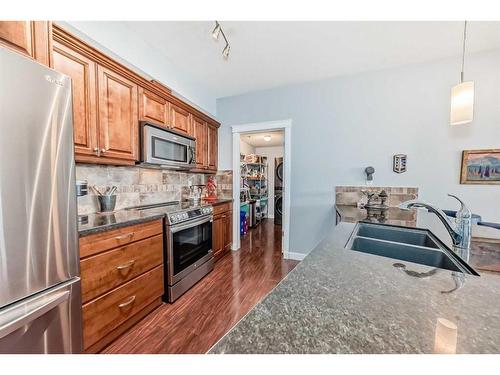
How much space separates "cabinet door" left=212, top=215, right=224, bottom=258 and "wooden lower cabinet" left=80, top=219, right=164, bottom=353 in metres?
1.01

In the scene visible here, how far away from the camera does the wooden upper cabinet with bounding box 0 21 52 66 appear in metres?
0.95

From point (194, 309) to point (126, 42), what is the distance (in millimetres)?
2607

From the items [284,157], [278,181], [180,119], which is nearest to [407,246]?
[284,157]

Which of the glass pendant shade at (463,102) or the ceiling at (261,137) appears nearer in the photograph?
the glass pendant shade at (463,102)

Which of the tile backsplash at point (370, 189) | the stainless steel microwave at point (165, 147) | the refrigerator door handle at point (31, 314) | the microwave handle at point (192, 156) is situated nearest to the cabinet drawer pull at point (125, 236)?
the refrigerator door handle at point (31, 314)

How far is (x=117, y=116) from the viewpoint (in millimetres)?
1762

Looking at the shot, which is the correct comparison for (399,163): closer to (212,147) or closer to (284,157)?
(284,157)

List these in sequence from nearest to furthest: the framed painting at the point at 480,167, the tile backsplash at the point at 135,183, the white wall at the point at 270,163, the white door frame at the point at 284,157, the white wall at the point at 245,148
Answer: the tile backsplash at the point at 135,183, the framed painting at the point at 480,167, the white door frame at the point at 284,157, the white wall at the point at 245,148, the white wall at the point at 270,163

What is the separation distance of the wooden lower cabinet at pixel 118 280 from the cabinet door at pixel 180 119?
1234mm

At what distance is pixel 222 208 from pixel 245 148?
3.36m

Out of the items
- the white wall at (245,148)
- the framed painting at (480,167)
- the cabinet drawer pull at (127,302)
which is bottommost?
the cabinet drawer pull at (127,302)

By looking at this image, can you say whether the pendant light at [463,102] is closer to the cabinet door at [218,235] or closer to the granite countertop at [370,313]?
the granite countertop at [370,313]

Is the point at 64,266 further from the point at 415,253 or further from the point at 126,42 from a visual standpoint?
the point at 126,42

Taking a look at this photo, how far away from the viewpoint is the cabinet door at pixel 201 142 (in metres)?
2.83
